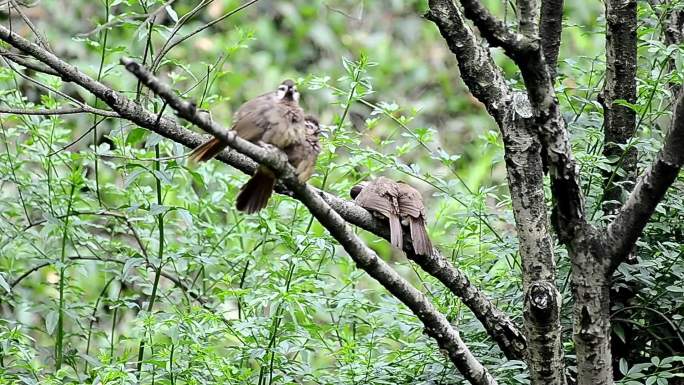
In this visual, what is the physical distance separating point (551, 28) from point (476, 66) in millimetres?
316

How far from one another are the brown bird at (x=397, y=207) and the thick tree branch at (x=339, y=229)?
0.38 m

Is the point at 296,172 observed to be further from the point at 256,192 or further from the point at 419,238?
the point at 419,238

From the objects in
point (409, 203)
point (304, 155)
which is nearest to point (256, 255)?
point (409, 203)

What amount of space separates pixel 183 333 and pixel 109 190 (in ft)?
3.81

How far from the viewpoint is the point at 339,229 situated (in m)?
2.76

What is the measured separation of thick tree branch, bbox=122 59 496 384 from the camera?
2.28m

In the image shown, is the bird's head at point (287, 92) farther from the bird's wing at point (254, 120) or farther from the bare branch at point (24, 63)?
the bare branch at point (24, 63)

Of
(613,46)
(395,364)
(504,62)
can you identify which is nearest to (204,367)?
(395,364)

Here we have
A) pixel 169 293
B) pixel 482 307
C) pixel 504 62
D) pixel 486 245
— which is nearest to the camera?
pixel 482 307

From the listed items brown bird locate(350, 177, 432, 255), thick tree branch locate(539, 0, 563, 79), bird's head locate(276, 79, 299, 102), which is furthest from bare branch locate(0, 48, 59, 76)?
thick tree branch locate(539, 0, 563, 79)

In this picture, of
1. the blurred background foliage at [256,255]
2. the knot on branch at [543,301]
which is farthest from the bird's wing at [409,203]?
the knot on branch at [543,301]

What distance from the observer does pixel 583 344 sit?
9.98 ft

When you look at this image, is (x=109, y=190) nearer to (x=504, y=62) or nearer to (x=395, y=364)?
(x=395, y=364)

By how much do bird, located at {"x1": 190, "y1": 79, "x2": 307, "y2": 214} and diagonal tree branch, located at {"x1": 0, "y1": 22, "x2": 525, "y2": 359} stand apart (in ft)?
0.36
